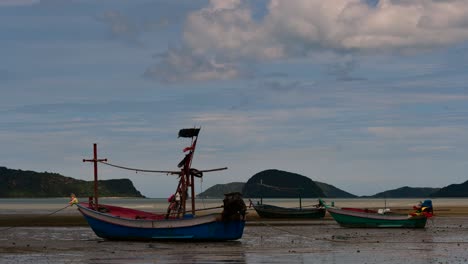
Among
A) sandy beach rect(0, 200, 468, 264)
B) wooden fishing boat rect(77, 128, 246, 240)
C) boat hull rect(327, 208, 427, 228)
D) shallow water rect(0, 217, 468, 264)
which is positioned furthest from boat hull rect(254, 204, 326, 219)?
wooden fishing boat rect(77, 128, 246, 240)

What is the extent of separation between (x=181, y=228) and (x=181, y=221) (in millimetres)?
346

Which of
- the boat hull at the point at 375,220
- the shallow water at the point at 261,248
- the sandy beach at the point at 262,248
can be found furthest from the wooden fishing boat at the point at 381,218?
the shallow water at the point at 261,248

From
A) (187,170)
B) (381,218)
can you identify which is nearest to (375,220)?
(381,218)

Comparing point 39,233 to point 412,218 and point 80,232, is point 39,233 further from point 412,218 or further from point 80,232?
point 412,218

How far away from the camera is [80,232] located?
55219mm

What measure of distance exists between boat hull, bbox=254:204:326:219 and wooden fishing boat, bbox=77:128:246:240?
3097 cm

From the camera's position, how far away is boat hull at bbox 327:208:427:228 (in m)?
57.7

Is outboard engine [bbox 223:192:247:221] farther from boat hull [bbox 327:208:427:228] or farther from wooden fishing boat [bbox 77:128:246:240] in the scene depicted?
boat hull [bbox 327:208:427:228]

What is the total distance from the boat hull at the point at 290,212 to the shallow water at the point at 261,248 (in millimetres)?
22203

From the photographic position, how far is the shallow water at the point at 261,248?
34.7 m

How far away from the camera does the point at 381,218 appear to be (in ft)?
192

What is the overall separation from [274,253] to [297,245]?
537 cm

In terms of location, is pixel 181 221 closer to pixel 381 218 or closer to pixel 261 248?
pixel 261 248

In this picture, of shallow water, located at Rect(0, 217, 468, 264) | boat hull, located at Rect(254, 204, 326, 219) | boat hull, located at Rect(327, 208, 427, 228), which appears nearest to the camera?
shallow water, located at Rect(0, 217, 468, 264)
